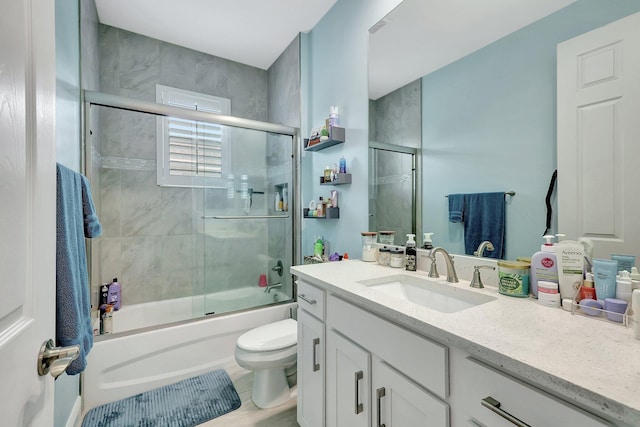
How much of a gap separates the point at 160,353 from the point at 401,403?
174 cm

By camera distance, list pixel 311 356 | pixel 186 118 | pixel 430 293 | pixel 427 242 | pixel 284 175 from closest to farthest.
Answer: pixel 430 293, pixel 311 356, pixel 427 242, pixel 186 118, pixel 284 175

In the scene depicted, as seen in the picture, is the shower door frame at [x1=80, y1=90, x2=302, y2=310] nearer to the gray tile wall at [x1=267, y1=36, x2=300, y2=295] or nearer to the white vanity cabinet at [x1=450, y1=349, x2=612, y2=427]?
the gray tile wall at [x1=267, y1=36, x2=300, y2=295]

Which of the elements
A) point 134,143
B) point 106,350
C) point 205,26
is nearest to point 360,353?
point 106,350

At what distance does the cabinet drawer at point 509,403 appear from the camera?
1.73ft

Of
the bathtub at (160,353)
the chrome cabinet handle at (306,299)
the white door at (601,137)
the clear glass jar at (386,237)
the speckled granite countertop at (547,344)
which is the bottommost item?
the bathtub at (160,353)

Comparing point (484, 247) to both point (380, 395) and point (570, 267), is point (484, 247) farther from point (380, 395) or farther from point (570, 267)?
point (380, 395)

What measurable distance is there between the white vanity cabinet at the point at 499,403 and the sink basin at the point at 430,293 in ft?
1.38

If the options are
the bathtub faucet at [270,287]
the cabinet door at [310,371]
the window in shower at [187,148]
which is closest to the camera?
the cabinet door at [310,371]

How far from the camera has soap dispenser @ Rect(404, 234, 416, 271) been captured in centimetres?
146

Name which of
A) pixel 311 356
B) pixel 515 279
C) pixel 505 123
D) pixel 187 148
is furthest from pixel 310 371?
pixel 187 148

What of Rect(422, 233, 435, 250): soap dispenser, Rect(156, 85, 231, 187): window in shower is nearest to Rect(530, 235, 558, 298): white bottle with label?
Rect(422, 233, 435, 250): soap dispenser

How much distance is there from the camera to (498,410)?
24.1 inches

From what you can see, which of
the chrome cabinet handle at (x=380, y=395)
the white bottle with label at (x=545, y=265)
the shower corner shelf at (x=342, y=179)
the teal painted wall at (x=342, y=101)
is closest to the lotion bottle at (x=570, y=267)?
the white bottle with label at (x=545, y=265)

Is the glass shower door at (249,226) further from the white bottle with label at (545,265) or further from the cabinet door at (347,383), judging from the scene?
the white bottle with label at (545,265)
